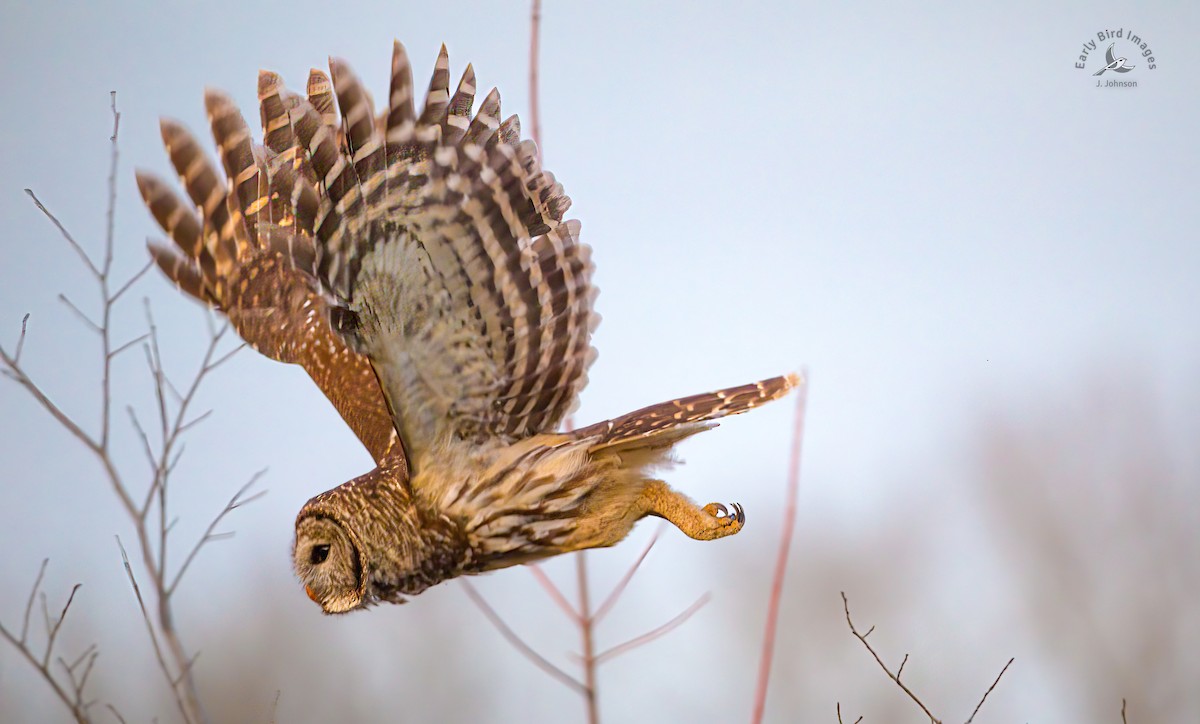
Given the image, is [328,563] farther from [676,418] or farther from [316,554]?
[676,418]

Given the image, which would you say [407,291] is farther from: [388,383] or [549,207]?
[549,207]

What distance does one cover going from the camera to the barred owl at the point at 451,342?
2277 mm

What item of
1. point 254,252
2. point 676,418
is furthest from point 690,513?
point 254,252

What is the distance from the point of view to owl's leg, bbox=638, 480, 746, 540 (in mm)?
2715

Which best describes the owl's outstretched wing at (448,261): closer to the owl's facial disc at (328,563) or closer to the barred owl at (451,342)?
the barred owl at (451,342)

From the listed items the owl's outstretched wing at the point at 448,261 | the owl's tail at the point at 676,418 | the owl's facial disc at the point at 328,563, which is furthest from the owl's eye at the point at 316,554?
the owl's tail at the point at 676,418

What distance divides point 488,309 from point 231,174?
1055 mm

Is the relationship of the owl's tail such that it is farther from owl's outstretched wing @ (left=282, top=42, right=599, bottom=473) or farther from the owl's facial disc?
the owl's facial disc

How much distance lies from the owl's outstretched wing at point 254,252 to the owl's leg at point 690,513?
77 cm

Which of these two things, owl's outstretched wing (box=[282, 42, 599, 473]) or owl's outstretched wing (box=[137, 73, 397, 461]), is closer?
owl's outstretched wing (box=[282, 42, 599, 473])

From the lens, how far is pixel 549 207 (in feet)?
8.48

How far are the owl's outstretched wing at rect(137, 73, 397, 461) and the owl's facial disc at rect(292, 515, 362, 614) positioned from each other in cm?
40

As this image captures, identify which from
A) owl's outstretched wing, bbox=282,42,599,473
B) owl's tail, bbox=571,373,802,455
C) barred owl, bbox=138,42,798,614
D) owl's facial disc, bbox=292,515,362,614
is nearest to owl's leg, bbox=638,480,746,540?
barred owl, bbox=138,42,798,614

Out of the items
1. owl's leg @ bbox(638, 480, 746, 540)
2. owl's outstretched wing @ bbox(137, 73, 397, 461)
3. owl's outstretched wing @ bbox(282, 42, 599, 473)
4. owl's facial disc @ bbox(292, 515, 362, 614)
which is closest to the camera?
owl's outstretched wing @ bbox(282, 42, 599, 473)
